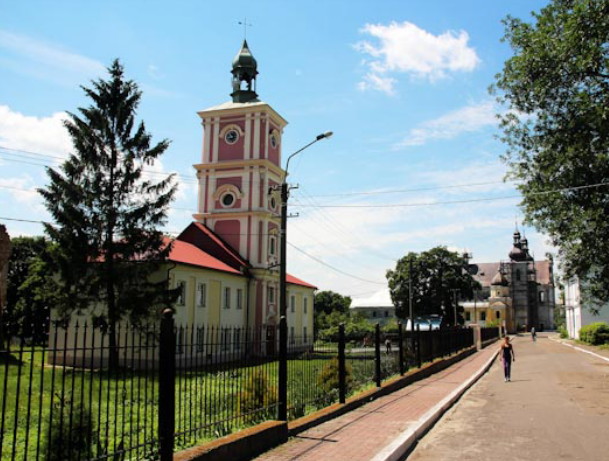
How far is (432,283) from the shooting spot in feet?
247

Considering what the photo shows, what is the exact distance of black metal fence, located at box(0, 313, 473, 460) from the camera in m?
5.06

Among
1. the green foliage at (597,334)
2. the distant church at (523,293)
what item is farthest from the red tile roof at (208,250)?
the distant church at (523,293)

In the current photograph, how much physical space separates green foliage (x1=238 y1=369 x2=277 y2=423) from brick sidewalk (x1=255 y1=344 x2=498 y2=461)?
60 centimetres

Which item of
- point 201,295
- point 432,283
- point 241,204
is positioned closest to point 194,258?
point 201,295

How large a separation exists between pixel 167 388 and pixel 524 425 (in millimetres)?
7022

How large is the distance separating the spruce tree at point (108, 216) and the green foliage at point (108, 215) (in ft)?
0.14

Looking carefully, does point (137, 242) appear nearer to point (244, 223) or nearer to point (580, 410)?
point (244, 223)

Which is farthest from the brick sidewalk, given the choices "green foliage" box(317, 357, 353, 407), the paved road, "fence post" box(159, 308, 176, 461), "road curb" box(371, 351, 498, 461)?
"fence post" box(159, 308, 176, 461)

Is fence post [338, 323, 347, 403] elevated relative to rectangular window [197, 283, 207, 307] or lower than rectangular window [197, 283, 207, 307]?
lower

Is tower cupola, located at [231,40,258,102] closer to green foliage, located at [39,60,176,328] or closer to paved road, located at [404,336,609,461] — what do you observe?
green foliage, located at [39,60,176,328]

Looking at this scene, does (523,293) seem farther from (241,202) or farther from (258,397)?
(258,397)

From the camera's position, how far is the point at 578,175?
19.2m

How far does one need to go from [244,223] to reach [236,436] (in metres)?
31.9

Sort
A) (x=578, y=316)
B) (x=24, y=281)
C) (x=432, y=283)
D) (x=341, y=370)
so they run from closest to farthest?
(x=341, y=370), (x=24, y=281), (x=578, y=316), (x=432, y=283)
